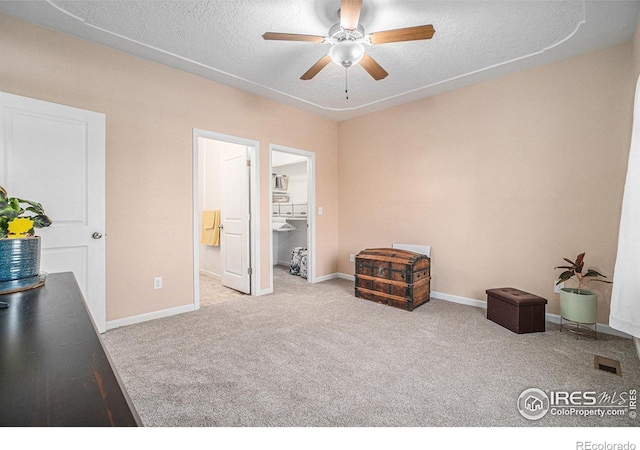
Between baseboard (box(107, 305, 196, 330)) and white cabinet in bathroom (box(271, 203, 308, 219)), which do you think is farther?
white cabinet in bathroom (box(271, 203, 308, 219))

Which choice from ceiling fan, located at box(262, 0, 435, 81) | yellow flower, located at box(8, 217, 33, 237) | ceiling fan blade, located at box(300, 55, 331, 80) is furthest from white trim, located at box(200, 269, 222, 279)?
yellow flower, located at box(8, 217, 33, 237)

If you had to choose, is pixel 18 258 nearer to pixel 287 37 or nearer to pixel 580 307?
pixel 287 37

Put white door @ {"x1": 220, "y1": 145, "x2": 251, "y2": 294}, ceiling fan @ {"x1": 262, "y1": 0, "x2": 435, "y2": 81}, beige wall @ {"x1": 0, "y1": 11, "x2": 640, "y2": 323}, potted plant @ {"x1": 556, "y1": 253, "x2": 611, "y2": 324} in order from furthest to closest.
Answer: white door @ {"x1": 220, "y1": 145, "x2": 251, "y2": 294}, beige wall @ {"x1": 0, "y1": 11, "x2": 640, "y2": 323}, potted plant @ {"x1": 556, "y1": 253, "x2": 611, "y2": 324}, ceiling fan @ {"x1": 262, "y1": 0, "x2": 435, "y2": 81}

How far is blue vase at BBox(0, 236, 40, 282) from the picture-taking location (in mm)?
1128

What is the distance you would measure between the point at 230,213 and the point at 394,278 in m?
2.45

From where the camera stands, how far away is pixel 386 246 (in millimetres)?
4363

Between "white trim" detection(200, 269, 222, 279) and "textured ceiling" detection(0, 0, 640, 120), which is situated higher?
"textured ceiling" detection(0, 0, 640, 120)

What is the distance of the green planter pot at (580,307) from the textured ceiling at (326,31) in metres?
2.18

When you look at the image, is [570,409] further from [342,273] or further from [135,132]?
[135,132]

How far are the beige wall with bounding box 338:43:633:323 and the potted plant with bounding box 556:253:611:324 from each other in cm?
20

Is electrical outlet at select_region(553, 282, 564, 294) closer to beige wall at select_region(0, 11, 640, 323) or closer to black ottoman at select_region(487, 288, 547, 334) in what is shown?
beige wall at select_region(0, 11, 640, 323)

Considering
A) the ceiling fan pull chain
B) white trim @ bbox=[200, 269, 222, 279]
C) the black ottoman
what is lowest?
white trim @ bbox=[200, 269, 222, 279]

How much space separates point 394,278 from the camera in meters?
3.46

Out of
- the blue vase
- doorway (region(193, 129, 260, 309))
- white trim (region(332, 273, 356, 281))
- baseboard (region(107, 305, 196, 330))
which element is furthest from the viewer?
white trim (region(332, 273, 356, 281))
